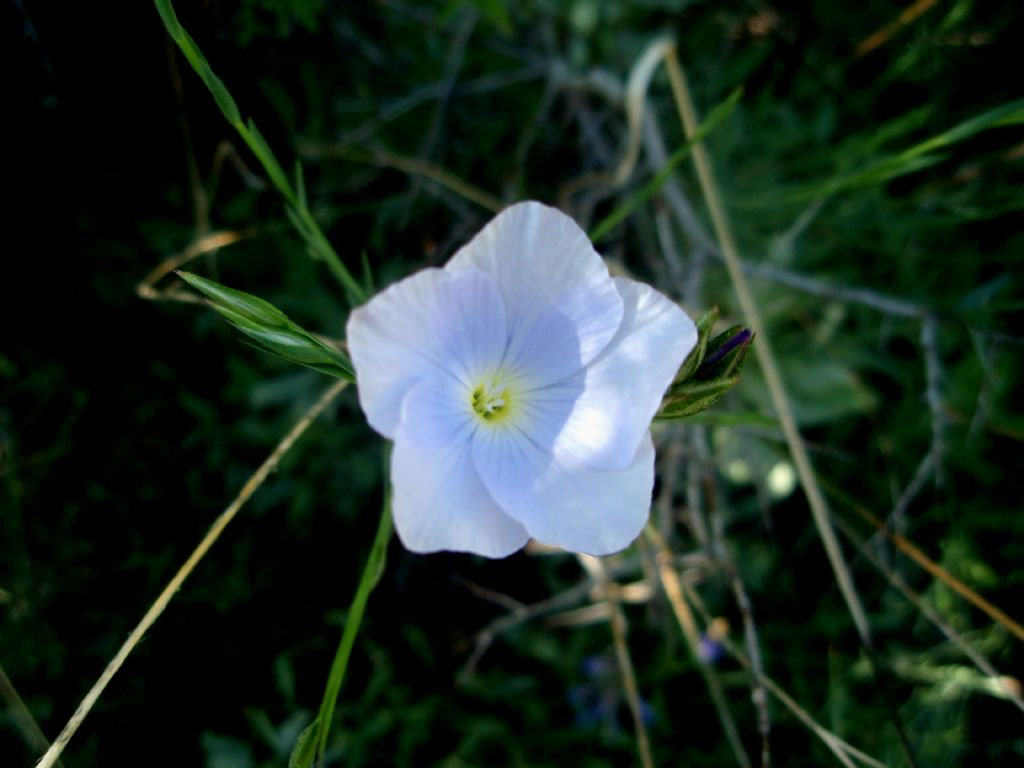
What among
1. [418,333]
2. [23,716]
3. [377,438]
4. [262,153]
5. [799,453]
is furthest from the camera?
[377,438]

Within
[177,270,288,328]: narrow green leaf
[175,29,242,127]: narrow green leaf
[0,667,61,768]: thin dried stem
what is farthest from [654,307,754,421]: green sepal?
[0,667,61,768]: thin dried stem

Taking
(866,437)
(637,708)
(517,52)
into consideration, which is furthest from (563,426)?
(866,437)

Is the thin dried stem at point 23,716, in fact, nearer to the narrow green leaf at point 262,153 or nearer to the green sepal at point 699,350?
the narrow green leaf at point 262,153

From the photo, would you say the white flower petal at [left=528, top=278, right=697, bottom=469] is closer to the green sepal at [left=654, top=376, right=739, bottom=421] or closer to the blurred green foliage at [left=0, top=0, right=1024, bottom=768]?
the green sepal at [left=654, top=376, right=739, bottom=421]

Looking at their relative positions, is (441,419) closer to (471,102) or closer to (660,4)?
(471,102)

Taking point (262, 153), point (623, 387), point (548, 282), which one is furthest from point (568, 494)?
point (262, 153)

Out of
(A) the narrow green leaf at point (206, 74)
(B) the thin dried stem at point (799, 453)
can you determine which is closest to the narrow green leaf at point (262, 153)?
(A) the narrow green leaf at point (206, 74)

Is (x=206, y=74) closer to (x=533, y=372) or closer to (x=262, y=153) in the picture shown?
(x=262, y=153)
